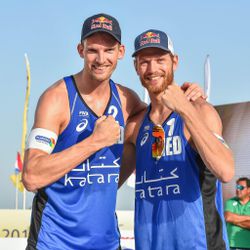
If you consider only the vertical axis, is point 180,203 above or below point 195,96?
below

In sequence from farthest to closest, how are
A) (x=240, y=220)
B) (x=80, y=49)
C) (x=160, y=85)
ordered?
1. (x=240, y=220)
2. (x=80, y=49)
3. (x=160, y=85)

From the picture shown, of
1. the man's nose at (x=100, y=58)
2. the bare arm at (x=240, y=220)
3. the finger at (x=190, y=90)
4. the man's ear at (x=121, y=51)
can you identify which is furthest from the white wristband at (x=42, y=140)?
the bare arm at (x=240, y=220)

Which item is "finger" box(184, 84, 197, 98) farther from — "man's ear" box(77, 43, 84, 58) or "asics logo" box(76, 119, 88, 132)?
"man's ear" box(77, 43, 84, 58)

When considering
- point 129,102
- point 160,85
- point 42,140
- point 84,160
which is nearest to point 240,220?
point 129,102

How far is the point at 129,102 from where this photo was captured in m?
5.04

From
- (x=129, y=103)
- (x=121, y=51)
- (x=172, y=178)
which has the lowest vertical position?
(x=172, y=178)

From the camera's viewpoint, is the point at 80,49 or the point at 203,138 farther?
the point at 80,49

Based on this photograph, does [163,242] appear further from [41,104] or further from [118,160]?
[41,104]

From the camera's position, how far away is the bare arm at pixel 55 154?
13.4 feet

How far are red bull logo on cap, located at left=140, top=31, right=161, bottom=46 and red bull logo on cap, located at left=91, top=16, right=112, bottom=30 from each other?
12.3 inches

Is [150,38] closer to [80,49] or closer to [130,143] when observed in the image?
[80,49]

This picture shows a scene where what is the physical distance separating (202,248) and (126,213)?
1153 cm

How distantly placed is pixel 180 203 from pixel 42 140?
3.95 feet

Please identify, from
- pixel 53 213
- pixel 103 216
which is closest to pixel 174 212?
pixel 103 216
